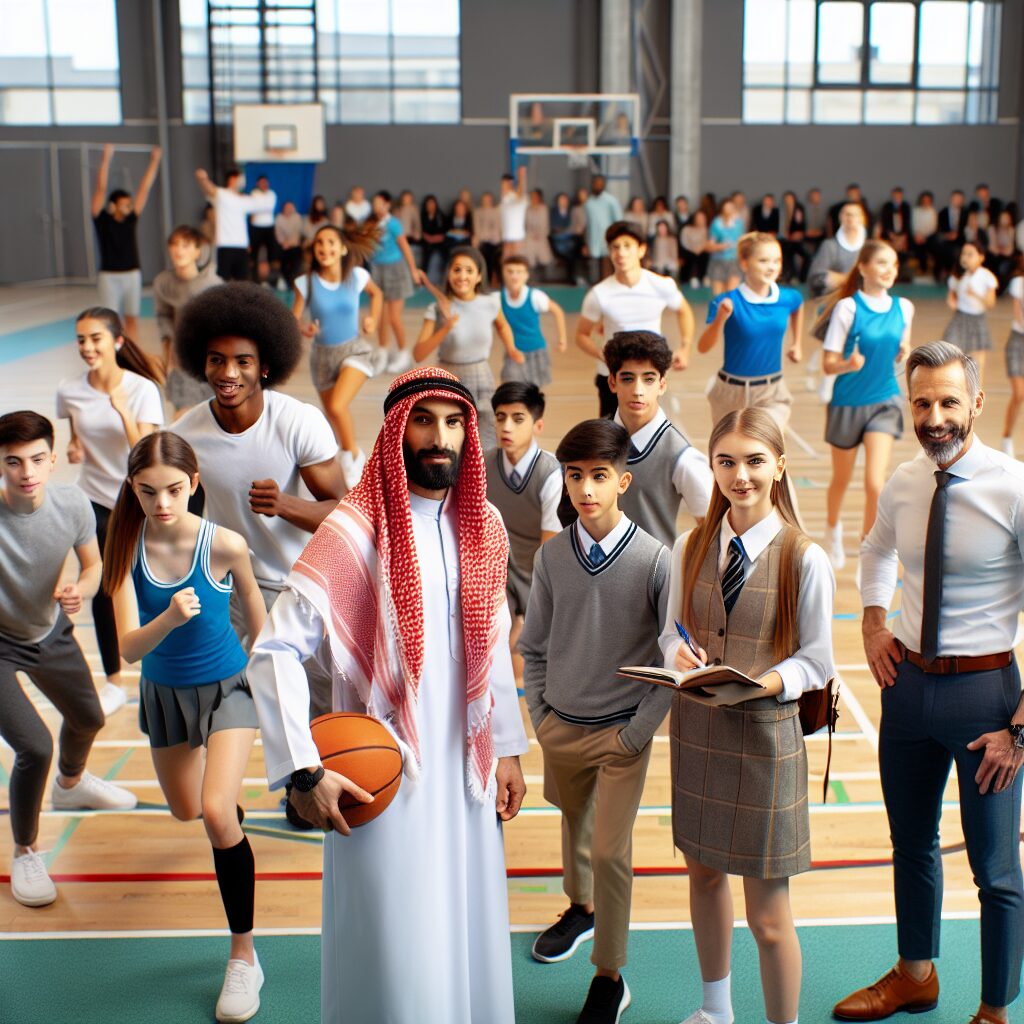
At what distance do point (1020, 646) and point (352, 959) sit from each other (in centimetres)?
519

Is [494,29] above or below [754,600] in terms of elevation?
above

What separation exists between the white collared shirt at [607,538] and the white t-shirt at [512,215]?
20.0 meters

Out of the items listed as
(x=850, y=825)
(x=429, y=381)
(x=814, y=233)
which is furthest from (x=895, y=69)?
(x=429, y=381)

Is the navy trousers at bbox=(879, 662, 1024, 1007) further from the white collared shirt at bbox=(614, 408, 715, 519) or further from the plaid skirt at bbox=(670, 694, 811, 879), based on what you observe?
the white collared shirt at bbox=(614, 408, 715, 519)

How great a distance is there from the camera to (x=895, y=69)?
28.2 m

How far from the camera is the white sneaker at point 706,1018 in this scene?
3.78 meters

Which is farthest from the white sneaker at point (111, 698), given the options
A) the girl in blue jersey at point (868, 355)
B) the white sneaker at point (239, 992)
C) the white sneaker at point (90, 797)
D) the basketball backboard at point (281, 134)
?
the basketball backboard at point (281, 134)

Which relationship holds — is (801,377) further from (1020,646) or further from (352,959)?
(352,959)

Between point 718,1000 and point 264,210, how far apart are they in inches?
795

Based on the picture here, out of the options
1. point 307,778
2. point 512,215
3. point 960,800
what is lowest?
point 960,800

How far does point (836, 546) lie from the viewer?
842 centimetres

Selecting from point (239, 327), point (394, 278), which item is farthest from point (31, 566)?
point (394, 278)

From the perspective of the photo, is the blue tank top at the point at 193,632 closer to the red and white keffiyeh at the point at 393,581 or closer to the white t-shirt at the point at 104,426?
the red and white keffiyeh at the point at 393,581

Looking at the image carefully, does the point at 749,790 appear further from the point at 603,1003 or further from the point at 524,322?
the point at 524,322
